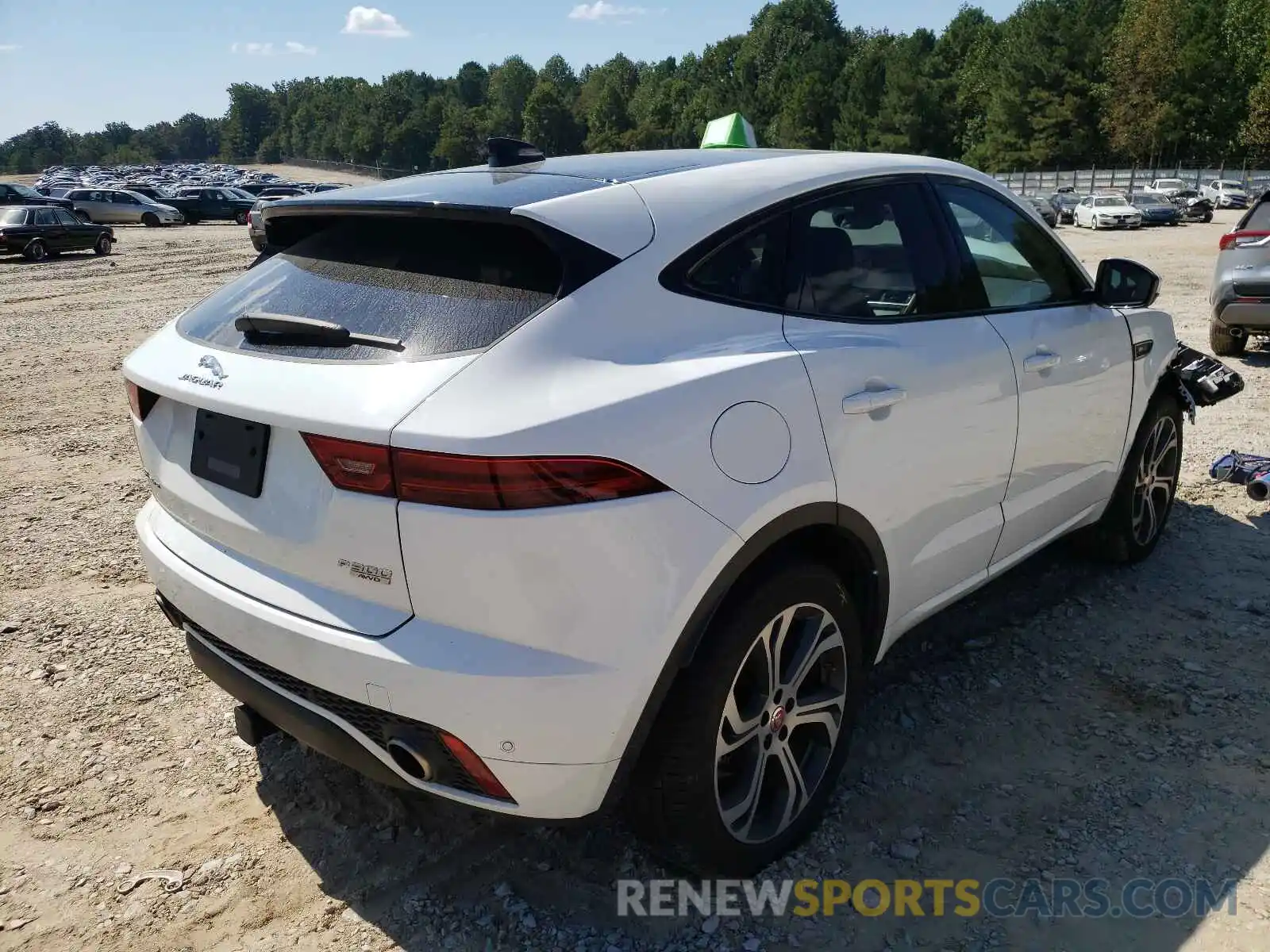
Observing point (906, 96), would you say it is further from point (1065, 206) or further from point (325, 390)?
point (325, 390)

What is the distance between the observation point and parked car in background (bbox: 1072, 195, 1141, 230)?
3756 centimetres

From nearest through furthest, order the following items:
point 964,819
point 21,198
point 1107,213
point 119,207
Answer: point 964,819 → point 21,198 → point 1107,213 → point 119,207

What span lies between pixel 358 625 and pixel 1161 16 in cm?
8605

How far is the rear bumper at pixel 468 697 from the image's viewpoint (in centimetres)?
205

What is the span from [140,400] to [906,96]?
314 feet

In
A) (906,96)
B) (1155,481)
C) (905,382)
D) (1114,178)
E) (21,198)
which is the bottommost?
(1155,481)

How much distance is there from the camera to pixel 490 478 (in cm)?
199

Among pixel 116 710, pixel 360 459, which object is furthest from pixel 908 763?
pixel 116 710

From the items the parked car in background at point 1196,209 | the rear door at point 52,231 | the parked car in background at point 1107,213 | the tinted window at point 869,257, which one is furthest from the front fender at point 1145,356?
the parked car in background at point 1196,209

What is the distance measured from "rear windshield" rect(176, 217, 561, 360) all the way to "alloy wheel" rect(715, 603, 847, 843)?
101 centimetres

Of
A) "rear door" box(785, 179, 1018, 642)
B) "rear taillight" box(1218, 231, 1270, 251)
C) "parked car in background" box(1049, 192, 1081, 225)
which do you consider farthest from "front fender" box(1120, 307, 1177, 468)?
"parked car in background" box(1049, 192, 1081, 225)

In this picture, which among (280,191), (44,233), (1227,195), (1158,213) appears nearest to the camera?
(44,233)

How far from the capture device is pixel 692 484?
2.16m

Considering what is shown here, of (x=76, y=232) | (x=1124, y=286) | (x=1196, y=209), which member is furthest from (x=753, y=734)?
(x=1196, y=209)
